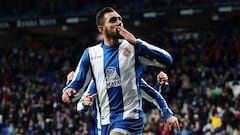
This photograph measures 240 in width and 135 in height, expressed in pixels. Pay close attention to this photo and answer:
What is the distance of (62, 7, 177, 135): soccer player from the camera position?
7055 millimetres

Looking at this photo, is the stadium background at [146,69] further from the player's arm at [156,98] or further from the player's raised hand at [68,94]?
the player's raised hand at [68,94]

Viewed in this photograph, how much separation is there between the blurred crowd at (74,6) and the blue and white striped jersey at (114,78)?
18.5 meters

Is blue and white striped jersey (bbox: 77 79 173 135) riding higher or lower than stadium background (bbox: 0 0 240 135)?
lower

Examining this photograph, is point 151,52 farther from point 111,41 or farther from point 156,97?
point 156,97

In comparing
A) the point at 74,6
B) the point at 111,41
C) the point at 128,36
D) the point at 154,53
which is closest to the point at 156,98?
the point at 154,53

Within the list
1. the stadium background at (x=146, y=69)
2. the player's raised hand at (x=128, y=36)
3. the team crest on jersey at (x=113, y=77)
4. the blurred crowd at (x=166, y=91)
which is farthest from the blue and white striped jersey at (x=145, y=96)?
the blurred crowd at (x=166, y=91)

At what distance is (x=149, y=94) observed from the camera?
745 centimetres

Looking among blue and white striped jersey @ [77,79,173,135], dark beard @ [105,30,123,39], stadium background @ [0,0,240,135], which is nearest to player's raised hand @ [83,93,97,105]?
blue and white striped jersey @ [77,79,173,135]

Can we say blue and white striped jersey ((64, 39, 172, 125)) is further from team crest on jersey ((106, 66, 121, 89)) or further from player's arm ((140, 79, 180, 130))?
player's arm ((140, 79, 180, 130))

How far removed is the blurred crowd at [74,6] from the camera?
87.7 ft

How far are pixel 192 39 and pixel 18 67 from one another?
8.57 metres

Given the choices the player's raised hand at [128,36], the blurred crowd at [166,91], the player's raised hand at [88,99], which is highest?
the blurred crowd at [166,91]

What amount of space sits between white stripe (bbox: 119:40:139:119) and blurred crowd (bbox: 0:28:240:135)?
1100cm

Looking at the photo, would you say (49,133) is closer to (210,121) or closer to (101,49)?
(210,121)
